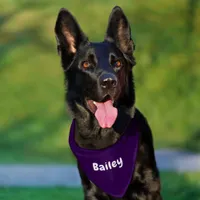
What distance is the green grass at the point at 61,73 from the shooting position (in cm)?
485

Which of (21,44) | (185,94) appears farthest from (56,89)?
(185,94)

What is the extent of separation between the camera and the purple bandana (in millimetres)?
2912

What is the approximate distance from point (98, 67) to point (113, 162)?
0.50m

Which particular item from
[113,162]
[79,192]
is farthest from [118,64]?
[79,192]

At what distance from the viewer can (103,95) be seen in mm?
2803

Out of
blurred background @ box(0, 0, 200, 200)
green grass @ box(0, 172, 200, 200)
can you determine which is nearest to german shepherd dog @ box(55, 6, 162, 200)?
green grass @ box(0, 172, 200, 200)

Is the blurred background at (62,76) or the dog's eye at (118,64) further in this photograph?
the blurred background at (62,76)

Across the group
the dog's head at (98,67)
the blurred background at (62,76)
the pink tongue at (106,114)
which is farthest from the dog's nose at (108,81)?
the blurred background at (62,76)

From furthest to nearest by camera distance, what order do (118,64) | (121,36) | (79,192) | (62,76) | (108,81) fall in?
(62,76), (79,192), (121,36), (118,64), (108,81)

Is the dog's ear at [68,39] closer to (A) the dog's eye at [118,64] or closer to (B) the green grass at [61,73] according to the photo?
(A) the dog's eye at [118,64]

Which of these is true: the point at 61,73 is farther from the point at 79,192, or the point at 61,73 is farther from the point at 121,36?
the point at 121,36

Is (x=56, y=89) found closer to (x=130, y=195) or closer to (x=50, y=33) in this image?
(x=50, y=33)

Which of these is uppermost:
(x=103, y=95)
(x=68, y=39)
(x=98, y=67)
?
(x=68, y=39)

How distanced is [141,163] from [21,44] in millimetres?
2636
